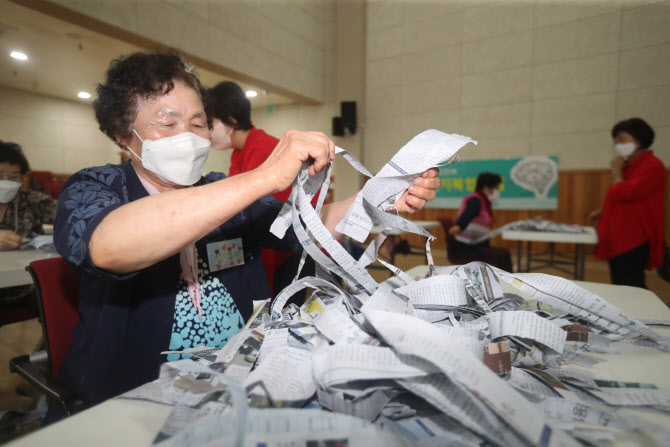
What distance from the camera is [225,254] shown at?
1026 mm

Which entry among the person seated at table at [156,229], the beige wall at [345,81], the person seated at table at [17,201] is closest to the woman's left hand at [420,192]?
the person seated at table at [156,229]

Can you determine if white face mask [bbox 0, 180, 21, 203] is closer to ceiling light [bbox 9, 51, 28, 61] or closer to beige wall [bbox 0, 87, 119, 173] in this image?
ceiling light [bbox 9, 51, 28, 61]

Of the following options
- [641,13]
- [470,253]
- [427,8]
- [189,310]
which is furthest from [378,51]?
[189,310]

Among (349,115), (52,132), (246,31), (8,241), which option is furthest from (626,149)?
(52,132)

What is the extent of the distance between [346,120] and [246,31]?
7.81 feet

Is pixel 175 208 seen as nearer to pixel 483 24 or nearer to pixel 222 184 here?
pixel 222 184

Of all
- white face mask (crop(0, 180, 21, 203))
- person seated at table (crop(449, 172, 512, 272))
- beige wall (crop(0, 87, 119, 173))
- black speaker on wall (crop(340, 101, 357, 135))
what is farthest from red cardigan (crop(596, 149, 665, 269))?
beige wall (crop(0, 87, 119, 173))

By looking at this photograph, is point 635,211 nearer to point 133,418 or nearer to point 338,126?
point 133,418

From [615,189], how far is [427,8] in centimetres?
509

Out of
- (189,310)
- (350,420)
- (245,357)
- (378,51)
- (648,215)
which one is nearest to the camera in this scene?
(350,420)

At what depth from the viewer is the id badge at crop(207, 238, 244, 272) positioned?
0.99 m

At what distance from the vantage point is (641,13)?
4922 millimetres

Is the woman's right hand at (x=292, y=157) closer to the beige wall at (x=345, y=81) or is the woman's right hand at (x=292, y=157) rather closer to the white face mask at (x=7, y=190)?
the white face mask at (x=7, y=190)

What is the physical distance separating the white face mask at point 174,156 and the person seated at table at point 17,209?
1537 mm
